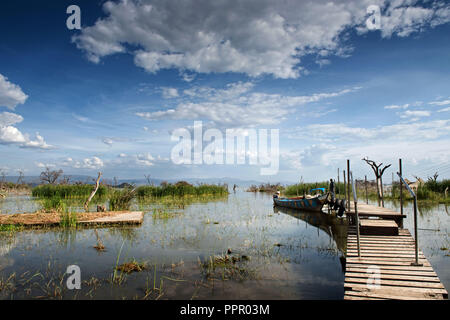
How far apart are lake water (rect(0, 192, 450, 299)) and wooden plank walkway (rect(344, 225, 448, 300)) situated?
75 centimetres

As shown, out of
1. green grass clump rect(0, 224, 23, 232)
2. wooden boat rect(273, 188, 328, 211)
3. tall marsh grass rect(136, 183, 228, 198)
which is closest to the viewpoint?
green grass clump rect(0, 224, 23, 232)

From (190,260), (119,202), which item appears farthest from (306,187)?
(190,260)

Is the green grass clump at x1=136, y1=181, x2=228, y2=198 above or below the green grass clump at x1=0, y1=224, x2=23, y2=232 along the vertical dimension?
above

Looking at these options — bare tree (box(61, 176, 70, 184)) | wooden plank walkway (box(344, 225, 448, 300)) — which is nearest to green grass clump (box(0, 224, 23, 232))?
wooden plank walkway (box(344, 225, 448, 300))

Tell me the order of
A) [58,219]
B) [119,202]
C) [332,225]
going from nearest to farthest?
[58,219]
[332,225]
[119,202]

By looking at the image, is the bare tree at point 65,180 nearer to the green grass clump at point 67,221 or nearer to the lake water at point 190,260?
the green grass clump at point 67,221

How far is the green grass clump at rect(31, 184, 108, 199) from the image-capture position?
2598 centimetres

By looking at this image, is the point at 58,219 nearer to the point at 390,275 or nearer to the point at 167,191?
the point at 390,275

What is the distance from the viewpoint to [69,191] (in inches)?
1030

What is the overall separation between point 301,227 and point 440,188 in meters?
18.3

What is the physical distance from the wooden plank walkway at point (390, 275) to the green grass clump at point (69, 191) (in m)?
23.5

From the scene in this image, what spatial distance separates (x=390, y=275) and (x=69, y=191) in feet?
87.6
